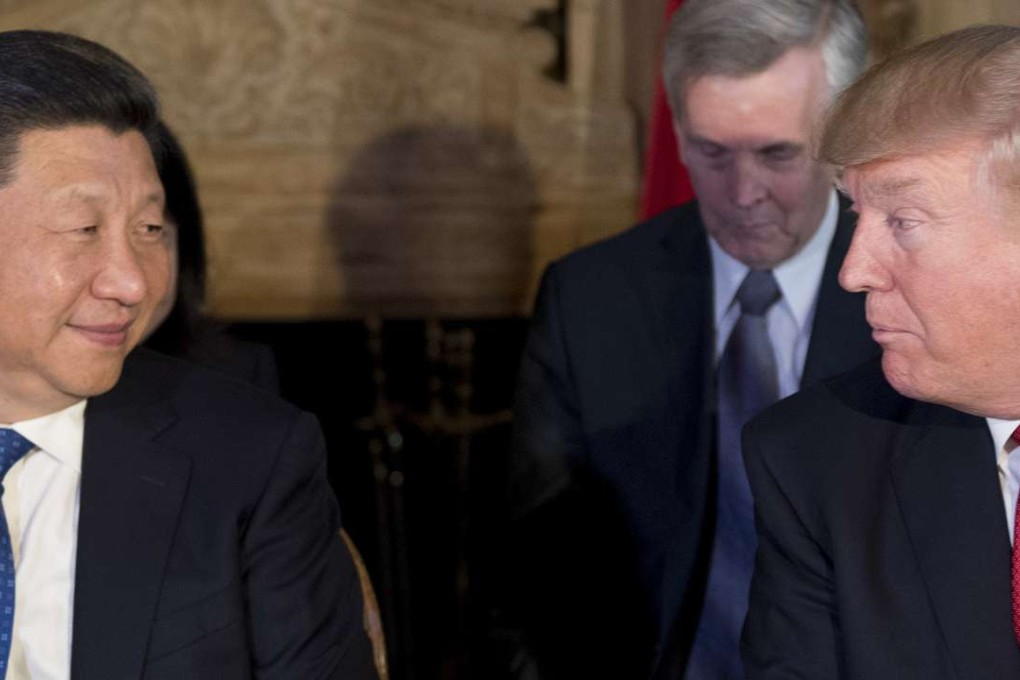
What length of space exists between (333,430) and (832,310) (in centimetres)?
173

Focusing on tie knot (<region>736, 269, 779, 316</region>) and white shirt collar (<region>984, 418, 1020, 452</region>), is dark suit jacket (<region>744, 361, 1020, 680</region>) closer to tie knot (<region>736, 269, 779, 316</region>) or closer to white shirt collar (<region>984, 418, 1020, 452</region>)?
white shirt collar (<region>984, 418, 1020, 452</region>)

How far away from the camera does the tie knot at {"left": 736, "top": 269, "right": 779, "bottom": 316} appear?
110 inches

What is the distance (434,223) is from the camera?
4457 mm

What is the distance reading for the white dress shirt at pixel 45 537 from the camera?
2.20 m

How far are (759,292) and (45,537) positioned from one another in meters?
1.25

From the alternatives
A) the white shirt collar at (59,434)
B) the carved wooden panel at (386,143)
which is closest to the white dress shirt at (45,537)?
the white shirt collar at (59,434)

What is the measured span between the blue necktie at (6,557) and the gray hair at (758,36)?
1.27 meters

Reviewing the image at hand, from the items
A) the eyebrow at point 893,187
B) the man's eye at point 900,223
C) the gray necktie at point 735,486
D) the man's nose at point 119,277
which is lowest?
the gray necktie at point 735,486

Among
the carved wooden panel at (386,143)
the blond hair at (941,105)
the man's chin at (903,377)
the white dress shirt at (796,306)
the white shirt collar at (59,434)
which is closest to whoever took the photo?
the blond hair at (941,105)

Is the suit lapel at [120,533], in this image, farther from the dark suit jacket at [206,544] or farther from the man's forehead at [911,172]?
the man's forehead at [911,172]

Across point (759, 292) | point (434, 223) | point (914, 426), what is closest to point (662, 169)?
point (434, 223)

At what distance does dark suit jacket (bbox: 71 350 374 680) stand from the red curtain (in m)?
1.61

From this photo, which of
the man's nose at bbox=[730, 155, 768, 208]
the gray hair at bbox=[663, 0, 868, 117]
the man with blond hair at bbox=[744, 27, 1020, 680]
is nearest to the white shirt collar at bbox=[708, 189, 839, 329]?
the man's nose at bbox=[730, 155, 768, 208]

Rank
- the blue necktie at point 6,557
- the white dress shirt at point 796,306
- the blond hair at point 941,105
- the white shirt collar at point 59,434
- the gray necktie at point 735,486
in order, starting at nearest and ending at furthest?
the blond hair at point 941,105
the blue necktie at point 6,557
the white shirt collar at point 59,434
the gray necktie at point 735,486
the white dress shirt at point 796,306
